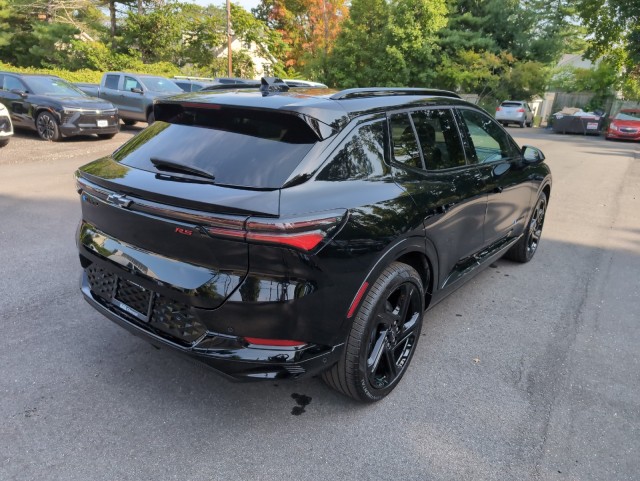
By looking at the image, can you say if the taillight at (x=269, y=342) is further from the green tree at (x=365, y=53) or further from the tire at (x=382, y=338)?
the green tree at (x=365, y=53)

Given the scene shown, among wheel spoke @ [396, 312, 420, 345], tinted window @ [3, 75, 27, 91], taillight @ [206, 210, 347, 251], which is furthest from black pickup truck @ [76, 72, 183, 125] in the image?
taillight @ [206, 210, 347, 251]

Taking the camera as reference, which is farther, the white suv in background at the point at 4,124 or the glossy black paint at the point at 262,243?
the white suv in background at the point at 4,124

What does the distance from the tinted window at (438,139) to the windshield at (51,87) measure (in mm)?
12095

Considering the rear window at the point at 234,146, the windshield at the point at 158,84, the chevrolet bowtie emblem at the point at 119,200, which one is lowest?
the chevrolet bowtie emblem at the point at 119,200

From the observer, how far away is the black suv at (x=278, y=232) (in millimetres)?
2189

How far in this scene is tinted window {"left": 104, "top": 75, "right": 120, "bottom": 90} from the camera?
15.6 meters

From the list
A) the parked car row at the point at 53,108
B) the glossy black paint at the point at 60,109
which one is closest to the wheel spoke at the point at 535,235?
the parked car row at the point at 53,108

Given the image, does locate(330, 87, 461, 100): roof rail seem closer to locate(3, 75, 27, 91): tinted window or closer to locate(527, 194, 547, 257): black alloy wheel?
locate(527, 194, 547, 257): black alloy wheel

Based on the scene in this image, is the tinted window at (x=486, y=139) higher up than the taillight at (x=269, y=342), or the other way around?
the tinted window at (x=486, y=139)

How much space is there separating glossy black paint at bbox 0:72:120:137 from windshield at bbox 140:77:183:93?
2.75m

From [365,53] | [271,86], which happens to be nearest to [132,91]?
[271,86]

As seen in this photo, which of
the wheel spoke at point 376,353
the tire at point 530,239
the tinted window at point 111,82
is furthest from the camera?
→ the tinted window at point 111,82

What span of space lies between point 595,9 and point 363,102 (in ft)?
105

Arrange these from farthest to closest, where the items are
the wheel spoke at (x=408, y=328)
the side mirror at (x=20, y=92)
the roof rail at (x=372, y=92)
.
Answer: the side mirror at (x=20, y=92) → the wheel spoke at (x=408, y=328) → the roof rail at (x=372, y=92)
